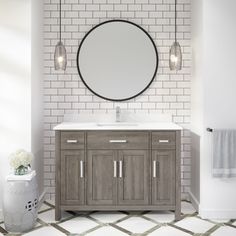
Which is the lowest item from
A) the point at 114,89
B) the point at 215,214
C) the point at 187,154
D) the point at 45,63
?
the point at 215,214

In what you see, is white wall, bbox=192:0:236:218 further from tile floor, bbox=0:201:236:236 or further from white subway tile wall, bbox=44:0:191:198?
white subway tile wall, bbox=44:0:191:198

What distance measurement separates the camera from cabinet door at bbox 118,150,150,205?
4277 mm

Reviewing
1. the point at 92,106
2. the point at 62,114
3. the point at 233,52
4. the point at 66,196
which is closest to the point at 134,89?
the point at 92,106

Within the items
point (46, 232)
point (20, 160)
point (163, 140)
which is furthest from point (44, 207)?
point (163, 140)

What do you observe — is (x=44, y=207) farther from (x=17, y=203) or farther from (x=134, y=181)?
(x=134, y=181)

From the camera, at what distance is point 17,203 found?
3867 millimetres

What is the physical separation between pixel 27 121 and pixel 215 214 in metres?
2.34

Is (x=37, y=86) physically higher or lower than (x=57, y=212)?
higher

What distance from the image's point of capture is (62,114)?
504 centimetres

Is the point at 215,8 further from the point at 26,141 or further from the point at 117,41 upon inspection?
the point at 26,141

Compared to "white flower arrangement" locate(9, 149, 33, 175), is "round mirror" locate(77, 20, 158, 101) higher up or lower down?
higher up

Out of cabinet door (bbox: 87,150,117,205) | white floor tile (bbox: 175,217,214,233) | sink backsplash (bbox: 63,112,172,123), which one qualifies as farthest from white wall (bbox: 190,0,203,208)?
cabinet door (bbox: 87,150,117,205)

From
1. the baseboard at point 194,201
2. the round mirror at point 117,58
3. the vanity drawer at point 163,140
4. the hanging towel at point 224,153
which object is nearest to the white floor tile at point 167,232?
the baseboard at point 194,201

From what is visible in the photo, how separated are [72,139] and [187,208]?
166cm
